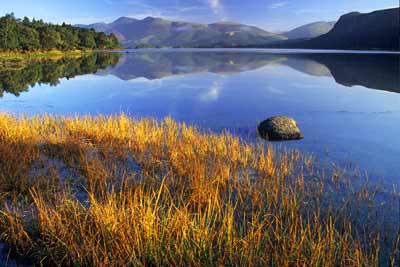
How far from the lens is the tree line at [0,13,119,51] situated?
76.5 metres

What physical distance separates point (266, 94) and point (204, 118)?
12402mm

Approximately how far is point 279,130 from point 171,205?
9.58m

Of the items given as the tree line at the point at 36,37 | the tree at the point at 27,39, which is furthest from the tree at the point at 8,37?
Answer: the tree at the point at 27,39

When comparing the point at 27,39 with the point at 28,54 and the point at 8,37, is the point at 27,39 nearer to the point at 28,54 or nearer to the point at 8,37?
the point at 28,54

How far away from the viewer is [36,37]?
87.2 m

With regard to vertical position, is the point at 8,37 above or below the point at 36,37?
below

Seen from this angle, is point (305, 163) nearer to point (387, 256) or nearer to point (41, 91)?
point (387, 256)

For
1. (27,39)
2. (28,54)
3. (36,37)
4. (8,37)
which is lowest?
(28,54)

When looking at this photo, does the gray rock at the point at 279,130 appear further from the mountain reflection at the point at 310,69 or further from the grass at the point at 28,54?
the grass at the point at 28,54

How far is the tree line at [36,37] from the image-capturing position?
7646 centimetres

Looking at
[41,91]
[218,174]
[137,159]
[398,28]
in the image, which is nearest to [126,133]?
[137,159]

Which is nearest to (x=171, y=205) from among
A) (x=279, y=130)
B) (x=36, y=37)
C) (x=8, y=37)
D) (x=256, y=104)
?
(x=279, y=130)

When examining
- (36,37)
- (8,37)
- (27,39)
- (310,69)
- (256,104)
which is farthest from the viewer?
(36,37)

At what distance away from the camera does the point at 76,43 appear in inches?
4845
